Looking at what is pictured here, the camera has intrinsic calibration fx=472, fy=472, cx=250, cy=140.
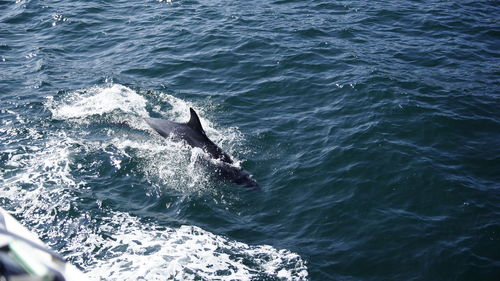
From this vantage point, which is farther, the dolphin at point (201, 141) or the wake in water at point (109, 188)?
the dolphin at point (201, 141)

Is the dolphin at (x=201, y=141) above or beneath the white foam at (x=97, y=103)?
beneath

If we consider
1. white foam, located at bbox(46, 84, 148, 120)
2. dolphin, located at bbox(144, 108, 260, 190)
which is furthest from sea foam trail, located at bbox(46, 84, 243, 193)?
dolphin, located at bbox(144, 108, 260, 190)

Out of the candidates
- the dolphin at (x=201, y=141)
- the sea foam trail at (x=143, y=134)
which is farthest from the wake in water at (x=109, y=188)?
Result: the dolphin at (x=201, y=141)

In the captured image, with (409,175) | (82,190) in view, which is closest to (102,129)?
(82,190)

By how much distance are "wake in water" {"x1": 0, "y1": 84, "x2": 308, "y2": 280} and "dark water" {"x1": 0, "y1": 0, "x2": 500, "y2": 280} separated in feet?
0.19

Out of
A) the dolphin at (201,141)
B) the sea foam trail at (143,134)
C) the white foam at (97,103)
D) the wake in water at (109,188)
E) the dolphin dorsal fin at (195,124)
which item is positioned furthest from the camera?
the white foam at (97,103)

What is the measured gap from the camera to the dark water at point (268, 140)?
13427 mm

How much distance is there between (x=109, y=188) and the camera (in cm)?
1602

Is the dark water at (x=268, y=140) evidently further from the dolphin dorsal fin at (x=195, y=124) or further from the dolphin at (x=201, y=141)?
the dolphin dorsal fin at (x=195, y=124)

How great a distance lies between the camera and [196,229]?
14.3 metres

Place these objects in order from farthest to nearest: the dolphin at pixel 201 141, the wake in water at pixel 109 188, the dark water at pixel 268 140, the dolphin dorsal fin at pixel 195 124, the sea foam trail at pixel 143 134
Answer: the dolphin dorsal fin at pixel 195 124 → the sea foam trail at pixel 143 134 → the dolphin at pixel 201 141 → the dark water at pixel 268 140 → the wake in water at pixel 109 188

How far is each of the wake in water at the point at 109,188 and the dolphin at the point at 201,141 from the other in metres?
0.39

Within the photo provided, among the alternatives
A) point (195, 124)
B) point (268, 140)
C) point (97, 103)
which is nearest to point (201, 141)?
point (195, 124)

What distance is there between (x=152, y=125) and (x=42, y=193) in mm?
4890
